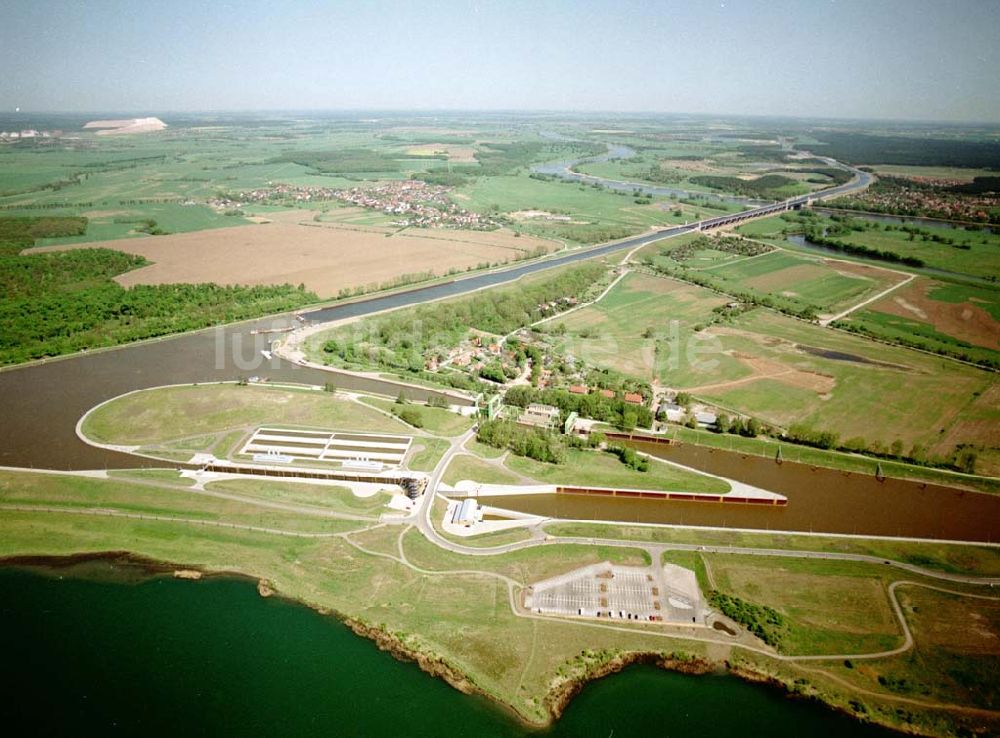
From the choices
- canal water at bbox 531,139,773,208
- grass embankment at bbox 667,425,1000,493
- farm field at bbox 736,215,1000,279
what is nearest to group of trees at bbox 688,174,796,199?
canal water at bbox 531,139,773,208

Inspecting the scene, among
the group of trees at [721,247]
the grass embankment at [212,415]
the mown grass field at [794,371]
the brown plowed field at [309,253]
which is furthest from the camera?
the group of trees at [721,247]

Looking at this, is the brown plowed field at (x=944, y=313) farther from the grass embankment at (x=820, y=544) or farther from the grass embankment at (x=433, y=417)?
the grass embankment at (x=433, y=417)

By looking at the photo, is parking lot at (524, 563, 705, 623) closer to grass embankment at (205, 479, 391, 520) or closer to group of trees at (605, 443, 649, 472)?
group of trees at (605, 443, 649, 472)

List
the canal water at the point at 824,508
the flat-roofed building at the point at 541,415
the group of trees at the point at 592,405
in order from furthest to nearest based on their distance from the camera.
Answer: the flat-roofed building at the point at 541,415
the group of trees at the point at 592,405
the canal water at the point at 824,508

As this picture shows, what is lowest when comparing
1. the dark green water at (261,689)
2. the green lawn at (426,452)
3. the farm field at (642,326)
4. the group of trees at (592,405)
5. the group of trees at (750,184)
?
the dark green water at (261,689)

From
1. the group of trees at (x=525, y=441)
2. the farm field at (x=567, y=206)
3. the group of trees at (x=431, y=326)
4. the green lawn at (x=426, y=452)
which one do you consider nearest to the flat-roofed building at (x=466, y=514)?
the green lawn at (x=426, y=452)

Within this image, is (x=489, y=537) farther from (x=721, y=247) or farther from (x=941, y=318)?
(x=721, y=247)
